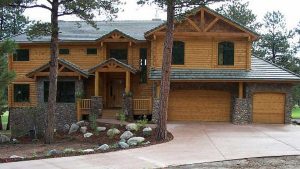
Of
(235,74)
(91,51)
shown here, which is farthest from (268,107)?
(91,51)

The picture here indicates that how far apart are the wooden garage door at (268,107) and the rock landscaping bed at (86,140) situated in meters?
8.04

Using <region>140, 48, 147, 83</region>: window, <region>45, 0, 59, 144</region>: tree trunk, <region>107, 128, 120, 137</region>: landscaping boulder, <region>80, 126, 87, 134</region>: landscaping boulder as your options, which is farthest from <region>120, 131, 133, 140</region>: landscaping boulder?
<region>140, 48, 147, 83</region>: window

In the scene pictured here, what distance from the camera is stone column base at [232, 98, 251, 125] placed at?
23.8 metres

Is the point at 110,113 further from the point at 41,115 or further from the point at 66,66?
the point at 41,115

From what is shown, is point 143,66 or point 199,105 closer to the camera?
point 199,105

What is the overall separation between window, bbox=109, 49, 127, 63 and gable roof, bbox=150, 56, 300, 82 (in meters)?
3.89

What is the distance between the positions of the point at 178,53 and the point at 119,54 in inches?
187

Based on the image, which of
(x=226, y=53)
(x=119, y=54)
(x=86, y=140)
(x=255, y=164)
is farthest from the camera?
(x=119, y=54)

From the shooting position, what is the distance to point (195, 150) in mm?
14031

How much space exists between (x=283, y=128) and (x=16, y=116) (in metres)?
17.6

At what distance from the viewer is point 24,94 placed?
2800cm

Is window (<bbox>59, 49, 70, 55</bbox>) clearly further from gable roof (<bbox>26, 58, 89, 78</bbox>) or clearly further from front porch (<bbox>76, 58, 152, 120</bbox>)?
front porch (<bbox>76, 58, 152, 120</bbox>)

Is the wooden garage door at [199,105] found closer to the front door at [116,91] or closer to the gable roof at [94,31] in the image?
the front door at [116,91]

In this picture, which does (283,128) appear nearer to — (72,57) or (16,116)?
(72,57)
